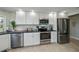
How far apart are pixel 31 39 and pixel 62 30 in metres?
2.18

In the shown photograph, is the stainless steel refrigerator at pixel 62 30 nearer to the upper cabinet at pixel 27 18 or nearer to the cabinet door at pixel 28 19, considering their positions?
the upper cabinet at pixel 27 18

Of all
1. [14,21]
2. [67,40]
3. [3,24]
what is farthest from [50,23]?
[3,24]

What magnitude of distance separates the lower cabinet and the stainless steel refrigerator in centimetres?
151

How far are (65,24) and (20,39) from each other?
3.15 metres

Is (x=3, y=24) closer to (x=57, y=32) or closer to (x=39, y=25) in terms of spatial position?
(x=39, y=25)

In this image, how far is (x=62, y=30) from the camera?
24.0 feet

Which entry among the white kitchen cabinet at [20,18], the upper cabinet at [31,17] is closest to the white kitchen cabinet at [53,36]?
the upper cabinet at [31,17]

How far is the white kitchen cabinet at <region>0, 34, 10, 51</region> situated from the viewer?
4686mm

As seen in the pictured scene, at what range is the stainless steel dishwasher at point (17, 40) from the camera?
18.5 feet

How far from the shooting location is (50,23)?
7.18 metres

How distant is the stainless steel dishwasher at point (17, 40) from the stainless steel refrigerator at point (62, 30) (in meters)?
2.48

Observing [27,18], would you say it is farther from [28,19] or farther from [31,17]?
[31,17]

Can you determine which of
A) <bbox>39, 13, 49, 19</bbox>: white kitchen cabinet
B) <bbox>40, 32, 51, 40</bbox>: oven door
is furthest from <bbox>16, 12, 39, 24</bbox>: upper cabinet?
<bbox>40, 32, 51, 40</bbox>: oven door
